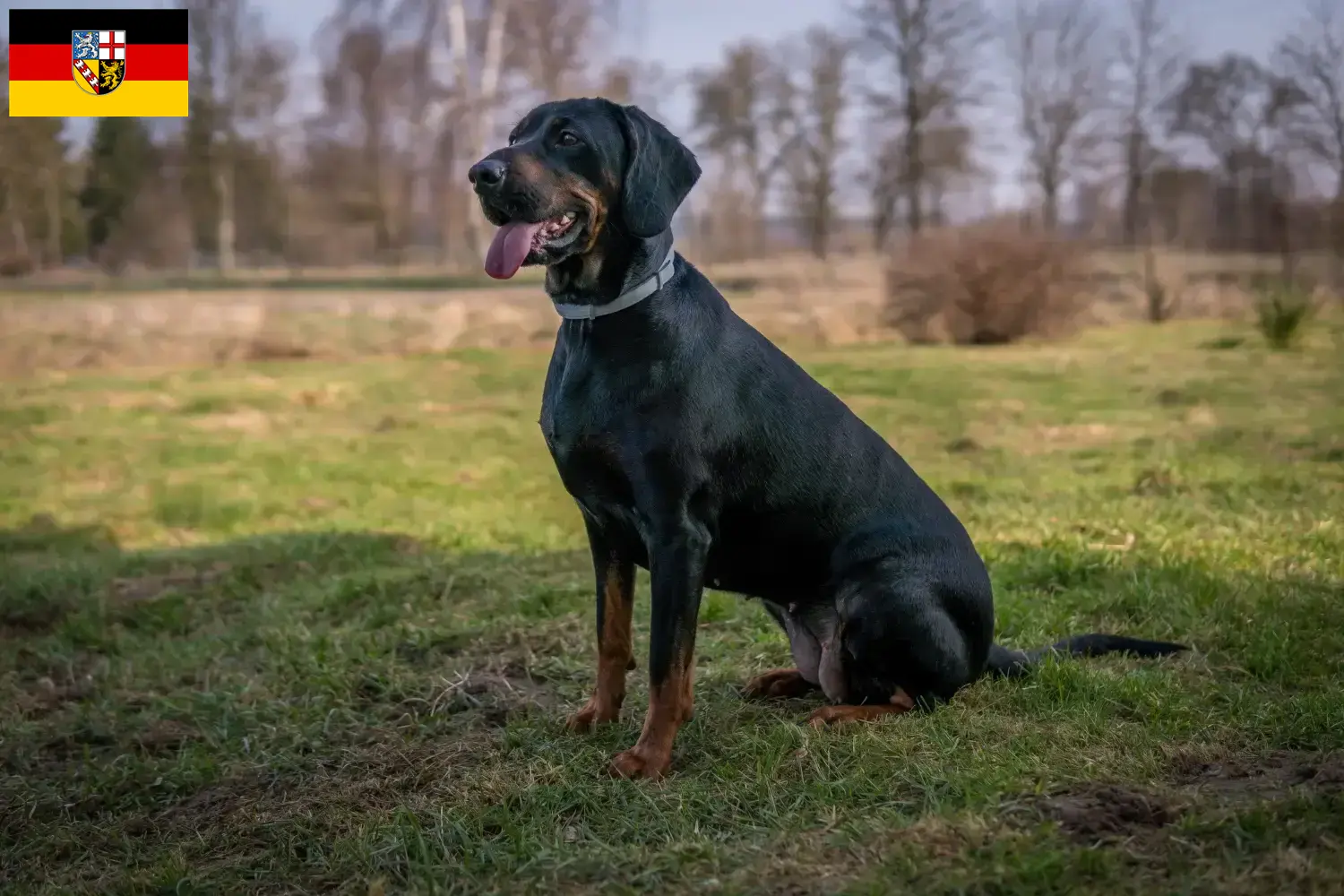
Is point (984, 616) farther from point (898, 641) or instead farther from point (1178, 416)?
point (1178, 416)

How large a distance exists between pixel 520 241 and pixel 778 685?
189 centimetres

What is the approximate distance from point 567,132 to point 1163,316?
21893mm

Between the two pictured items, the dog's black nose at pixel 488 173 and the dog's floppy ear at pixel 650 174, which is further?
the dog's floppy ear at pixel 650 174

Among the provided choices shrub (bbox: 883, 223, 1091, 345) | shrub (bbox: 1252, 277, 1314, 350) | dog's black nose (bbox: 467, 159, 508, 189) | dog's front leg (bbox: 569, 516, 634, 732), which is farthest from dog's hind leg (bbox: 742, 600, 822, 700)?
shrub (bbox: 883, 223, 1091, 345)

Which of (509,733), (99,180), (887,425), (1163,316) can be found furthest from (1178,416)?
(99,180)

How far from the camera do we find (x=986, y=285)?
19031 mm

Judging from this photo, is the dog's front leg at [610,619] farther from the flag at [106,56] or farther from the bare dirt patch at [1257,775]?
the flag at [106,56]

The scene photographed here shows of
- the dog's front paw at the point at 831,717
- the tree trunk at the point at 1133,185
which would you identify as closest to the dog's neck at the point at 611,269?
the dog's front paw at the point at 831,717

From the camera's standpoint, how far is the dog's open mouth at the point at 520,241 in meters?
3.42

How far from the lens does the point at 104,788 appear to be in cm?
405

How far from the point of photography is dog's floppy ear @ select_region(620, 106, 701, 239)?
3568 mm

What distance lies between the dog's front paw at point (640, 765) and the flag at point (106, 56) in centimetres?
888

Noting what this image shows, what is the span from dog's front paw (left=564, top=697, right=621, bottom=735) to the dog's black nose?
1.77m

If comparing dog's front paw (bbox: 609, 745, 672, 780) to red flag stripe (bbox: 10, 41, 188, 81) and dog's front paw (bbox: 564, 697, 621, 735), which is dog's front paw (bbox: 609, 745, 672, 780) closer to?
dog's front paw (bbox: 564, 697, 621, 735)
